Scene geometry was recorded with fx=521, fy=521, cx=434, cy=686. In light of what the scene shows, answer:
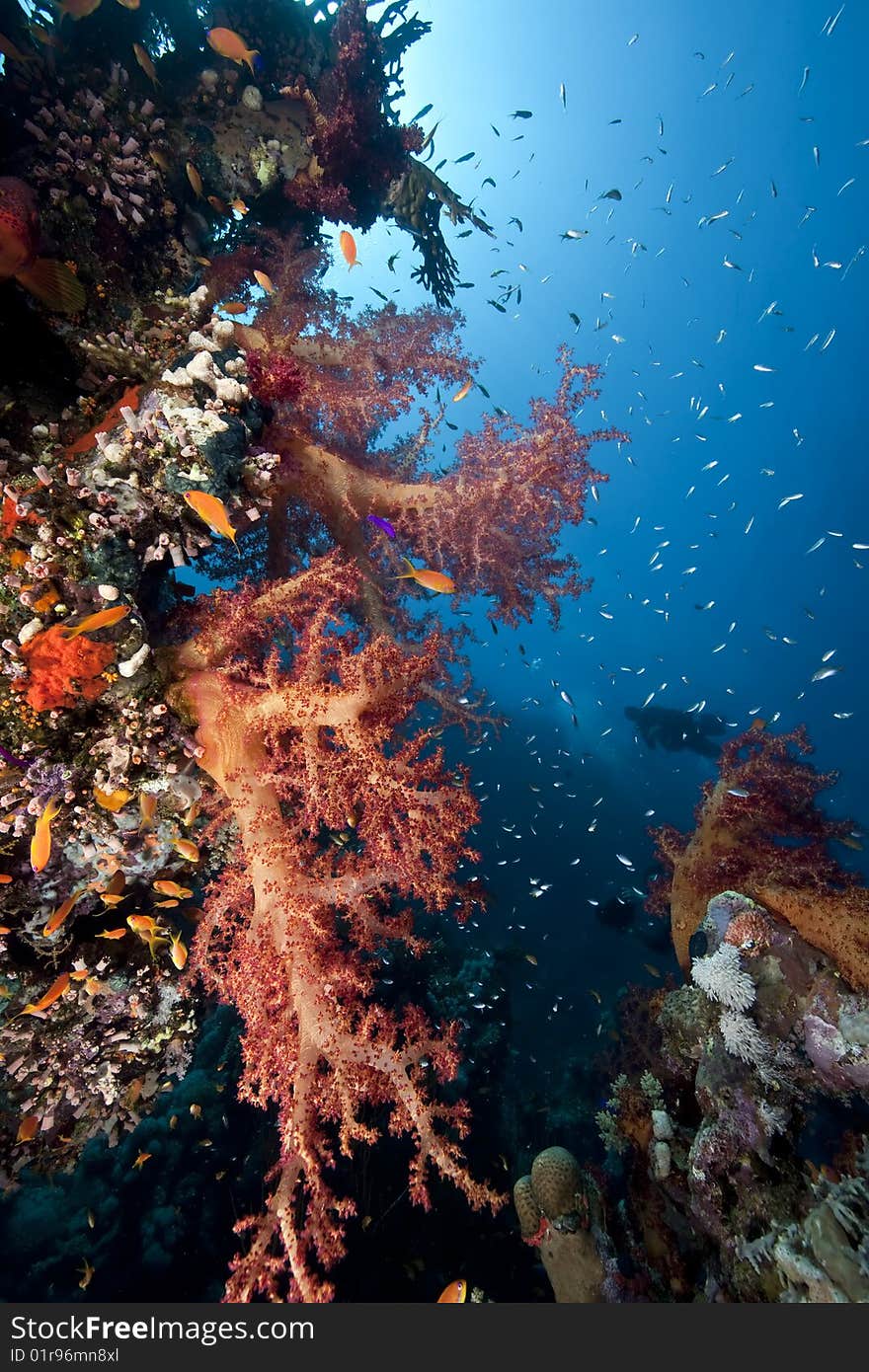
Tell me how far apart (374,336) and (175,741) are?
4658mm

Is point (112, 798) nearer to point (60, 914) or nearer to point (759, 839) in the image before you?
point (60, 914)

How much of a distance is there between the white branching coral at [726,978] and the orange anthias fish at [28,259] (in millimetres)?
8319

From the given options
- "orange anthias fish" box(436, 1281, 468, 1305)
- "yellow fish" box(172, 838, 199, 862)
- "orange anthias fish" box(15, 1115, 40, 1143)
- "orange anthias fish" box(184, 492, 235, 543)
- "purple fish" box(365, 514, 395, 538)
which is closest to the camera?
"orange anthias fish" box(184, 492, 235, 543)

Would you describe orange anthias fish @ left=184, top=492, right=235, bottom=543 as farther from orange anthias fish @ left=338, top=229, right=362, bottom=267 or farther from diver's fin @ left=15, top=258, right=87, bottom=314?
orange anthias fish @ left=338, top=229, right=362, bottom=267

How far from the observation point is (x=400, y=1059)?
3564mm

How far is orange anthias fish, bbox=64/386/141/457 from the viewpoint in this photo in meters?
4.03

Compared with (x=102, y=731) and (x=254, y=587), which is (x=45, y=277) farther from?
(x=102, y=731)

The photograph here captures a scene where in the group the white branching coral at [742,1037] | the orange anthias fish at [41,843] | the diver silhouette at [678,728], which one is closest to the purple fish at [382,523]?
the orange anthias fish at [41,843]

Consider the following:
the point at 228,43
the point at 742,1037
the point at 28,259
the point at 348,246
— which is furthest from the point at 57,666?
the point at 228,43

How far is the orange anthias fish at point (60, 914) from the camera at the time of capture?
3.77 metres

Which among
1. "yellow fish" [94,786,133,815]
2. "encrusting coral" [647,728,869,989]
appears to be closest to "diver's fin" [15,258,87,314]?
"yellow fish" [94,786,133,815]

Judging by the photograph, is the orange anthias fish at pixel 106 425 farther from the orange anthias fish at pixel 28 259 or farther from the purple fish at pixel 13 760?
the purple fish at pixel 13 760

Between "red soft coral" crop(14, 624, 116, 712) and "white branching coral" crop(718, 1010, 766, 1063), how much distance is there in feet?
19.0
